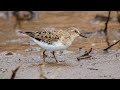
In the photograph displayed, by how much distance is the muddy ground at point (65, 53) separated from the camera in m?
7.71

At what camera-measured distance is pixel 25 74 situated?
24.9ft

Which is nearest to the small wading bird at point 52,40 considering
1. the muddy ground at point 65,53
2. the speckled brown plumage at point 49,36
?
the speckled brown plumage at point 49,36

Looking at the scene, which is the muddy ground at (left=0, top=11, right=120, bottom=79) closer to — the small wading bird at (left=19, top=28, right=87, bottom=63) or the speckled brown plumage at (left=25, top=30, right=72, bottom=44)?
the small wading bird at (left=19, top=28, right=87, bottom=63)

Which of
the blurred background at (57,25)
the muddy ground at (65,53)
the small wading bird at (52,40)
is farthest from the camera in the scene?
the blurred background at (57,25)

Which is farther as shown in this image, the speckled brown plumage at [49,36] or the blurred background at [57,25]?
the blurred background at [57,25]

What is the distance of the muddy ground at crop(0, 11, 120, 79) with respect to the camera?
25.3 feet

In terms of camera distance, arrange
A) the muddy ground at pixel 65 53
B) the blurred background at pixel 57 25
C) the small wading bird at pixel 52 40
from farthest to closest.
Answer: the blurred background at pixel 57 25
the small wading bird at pixel 52 40
the muddy ground at pixel 65 53

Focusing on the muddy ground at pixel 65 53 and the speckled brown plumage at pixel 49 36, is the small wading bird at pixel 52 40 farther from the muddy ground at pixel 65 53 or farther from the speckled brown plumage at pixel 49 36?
the muddy ground at pixel 65 53

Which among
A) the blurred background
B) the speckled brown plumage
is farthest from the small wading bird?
the blurred background

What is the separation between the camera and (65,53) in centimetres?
970

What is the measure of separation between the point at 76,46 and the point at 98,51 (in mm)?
691

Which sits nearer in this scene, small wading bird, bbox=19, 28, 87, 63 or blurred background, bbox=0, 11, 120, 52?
small wading bird, bbox=19, 28, 87, 63
